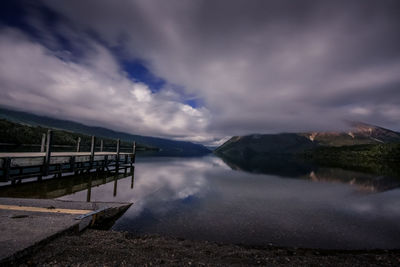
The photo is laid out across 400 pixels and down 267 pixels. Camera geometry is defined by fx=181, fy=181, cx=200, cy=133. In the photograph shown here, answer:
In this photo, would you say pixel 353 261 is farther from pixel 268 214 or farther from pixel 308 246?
pixel 268 214

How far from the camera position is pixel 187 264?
7.50 m

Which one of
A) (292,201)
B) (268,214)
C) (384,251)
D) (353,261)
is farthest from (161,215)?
(292,201)

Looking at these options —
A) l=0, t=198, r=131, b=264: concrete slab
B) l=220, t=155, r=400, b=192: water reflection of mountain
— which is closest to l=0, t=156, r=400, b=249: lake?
l=0, t=198, r=131, b=264: concrete slab

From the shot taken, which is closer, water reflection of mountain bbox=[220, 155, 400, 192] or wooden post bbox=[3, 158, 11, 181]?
wooden post bbox=[3, 158, 11, 181]

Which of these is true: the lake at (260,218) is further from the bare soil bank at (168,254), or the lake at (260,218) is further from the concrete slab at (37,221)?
the concrete slab at (37,221)

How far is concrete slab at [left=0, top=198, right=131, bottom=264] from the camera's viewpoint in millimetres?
6620

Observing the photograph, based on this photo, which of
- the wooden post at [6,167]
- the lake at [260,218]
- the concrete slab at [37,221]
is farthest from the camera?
the wooden post at [6,167]

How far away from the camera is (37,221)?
8727 mm

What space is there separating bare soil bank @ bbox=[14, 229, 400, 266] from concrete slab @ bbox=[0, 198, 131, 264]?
1.36 ft

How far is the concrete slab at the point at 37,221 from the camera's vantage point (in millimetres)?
6620

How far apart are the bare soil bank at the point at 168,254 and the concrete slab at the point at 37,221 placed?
41 cm

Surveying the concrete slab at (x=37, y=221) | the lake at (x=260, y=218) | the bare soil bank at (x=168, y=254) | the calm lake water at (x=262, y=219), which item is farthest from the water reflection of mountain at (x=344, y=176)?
the concrete slab at (x=37, y=221)

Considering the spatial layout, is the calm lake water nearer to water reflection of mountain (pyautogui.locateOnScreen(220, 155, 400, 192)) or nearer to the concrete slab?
the concrete slab

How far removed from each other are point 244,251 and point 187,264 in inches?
156
